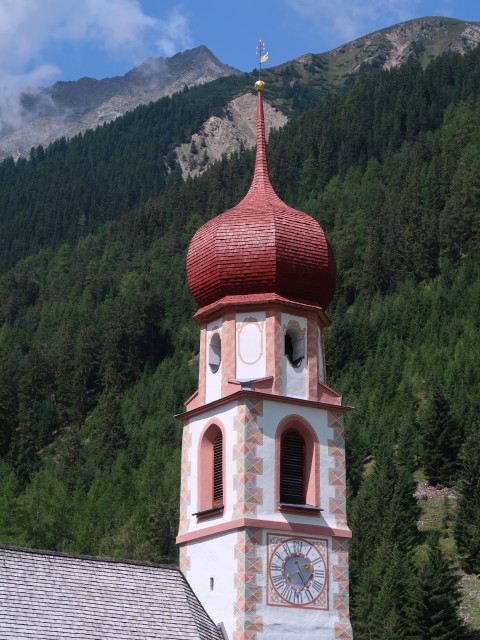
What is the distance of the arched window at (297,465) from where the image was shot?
109ft

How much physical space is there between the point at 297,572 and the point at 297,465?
302 cm

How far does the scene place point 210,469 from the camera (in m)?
34.5

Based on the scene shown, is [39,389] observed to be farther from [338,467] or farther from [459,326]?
[338,467]

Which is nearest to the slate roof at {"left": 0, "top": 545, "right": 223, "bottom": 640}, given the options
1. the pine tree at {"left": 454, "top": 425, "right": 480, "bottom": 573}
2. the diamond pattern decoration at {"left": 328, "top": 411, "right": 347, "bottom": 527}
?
the diamond pattern decoration at {"left": 328, "top": 411, "right": 347, "bottom": 527}

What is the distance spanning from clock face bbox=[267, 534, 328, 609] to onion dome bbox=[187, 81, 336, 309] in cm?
687

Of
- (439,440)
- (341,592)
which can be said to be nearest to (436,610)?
(341,592)

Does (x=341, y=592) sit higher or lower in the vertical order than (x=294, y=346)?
lower

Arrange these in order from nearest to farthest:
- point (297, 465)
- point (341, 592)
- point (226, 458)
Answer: point (341, 592)
point (226, 458)
point (297, 465)

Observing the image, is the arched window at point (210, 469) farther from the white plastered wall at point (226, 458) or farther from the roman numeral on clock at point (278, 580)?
the roman numeral on clock at point (278, 580)

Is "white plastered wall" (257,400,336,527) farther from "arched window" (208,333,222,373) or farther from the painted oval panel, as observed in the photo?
"arched window" (208,333,222,373)

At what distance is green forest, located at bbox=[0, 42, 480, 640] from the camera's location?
75812mm

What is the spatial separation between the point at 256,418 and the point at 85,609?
712 centimetres

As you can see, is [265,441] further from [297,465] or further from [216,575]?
[216,575]

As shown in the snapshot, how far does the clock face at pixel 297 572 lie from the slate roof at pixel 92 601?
6.29ft
